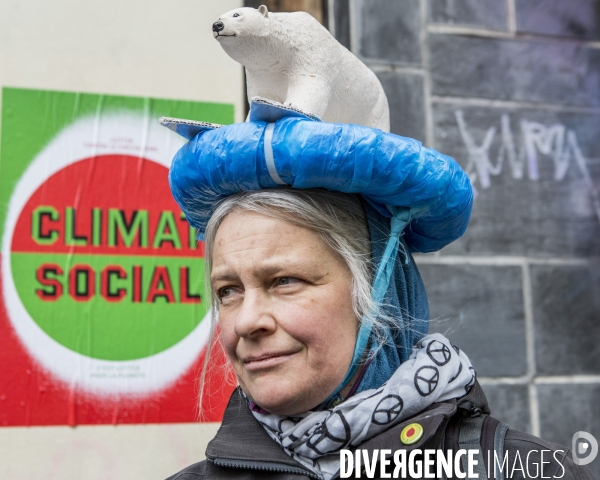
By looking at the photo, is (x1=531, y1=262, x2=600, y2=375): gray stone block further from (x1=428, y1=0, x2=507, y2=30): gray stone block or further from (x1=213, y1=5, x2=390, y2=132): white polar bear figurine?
(x1=213, y1=5, x2=390, y2=132): white polar bear figurine

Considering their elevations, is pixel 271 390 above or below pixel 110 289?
below

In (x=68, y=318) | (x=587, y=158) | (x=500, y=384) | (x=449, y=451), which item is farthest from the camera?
(x=587, y=158)

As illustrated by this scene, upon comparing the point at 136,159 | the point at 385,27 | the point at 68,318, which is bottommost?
the point at 68,318

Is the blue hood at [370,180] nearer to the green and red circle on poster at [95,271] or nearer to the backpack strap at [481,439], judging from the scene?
the backpack strap at [481,439]

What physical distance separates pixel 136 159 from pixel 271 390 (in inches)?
58.9

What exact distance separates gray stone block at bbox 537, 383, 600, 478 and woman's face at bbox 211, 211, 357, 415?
5.86ft

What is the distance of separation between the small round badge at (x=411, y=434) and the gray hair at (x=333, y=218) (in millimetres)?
268

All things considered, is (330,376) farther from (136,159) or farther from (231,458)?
(136,159)

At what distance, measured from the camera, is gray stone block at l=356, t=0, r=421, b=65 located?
3.37 m

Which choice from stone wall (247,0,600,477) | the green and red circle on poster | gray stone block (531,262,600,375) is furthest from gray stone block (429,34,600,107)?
the green and red circle on poster

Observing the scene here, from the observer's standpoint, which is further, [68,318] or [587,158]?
[587,158]

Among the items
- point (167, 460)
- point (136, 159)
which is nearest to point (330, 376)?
point (167, 460)

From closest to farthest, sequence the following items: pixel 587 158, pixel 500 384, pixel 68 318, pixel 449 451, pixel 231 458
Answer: pixel 449 451 → pixel 231 458 → pixel 68 318 → pixel 500 384 → pixel 587 158

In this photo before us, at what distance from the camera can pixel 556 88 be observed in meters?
3.58
